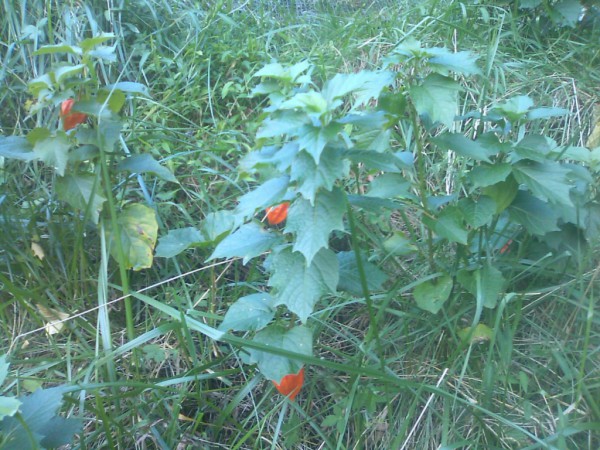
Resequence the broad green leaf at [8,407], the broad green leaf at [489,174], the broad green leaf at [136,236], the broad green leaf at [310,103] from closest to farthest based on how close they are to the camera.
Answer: the broad green leaf at [8,407] < the broad green leaf at [310,103] < the broad green leaf at [489,174] < the broad green leaf at [136,236]

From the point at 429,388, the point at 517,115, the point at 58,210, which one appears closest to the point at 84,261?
the point at 58,210

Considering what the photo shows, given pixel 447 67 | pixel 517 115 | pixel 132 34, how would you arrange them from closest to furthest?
pixel 447 67, pixel 517 115, pixel 132 34

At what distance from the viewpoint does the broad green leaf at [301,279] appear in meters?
1.43

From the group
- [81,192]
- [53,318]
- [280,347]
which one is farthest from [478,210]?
[53,318]

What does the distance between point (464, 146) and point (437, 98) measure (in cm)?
16

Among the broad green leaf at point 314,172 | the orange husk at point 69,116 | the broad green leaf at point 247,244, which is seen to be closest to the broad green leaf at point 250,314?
the broad green leaf at point 247,244

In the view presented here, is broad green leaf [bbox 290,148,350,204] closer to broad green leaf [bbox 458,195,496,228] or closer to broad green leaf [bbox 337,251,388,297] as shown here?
broad green leaf [bbox 337,251,388,297]

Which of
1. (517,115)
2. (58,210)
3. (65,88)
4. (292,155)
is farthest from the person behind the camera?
(58,210)

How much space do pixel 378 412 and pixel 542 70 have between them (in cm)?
163

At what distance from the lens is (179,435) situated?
171 centimetres

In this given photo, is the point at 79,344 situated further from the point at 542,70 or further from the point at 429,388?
the point at 542,70

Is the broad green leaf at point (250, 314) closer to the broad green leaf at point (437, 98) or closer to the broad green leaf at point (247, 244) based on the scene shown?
the broad green leaf at point (247, 244)

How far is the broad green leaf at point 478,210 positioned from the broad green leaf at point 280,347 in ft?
1.69

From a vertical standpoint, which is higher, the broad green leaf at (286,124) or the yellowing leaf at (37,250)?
the broad green leaf at (286,124)
